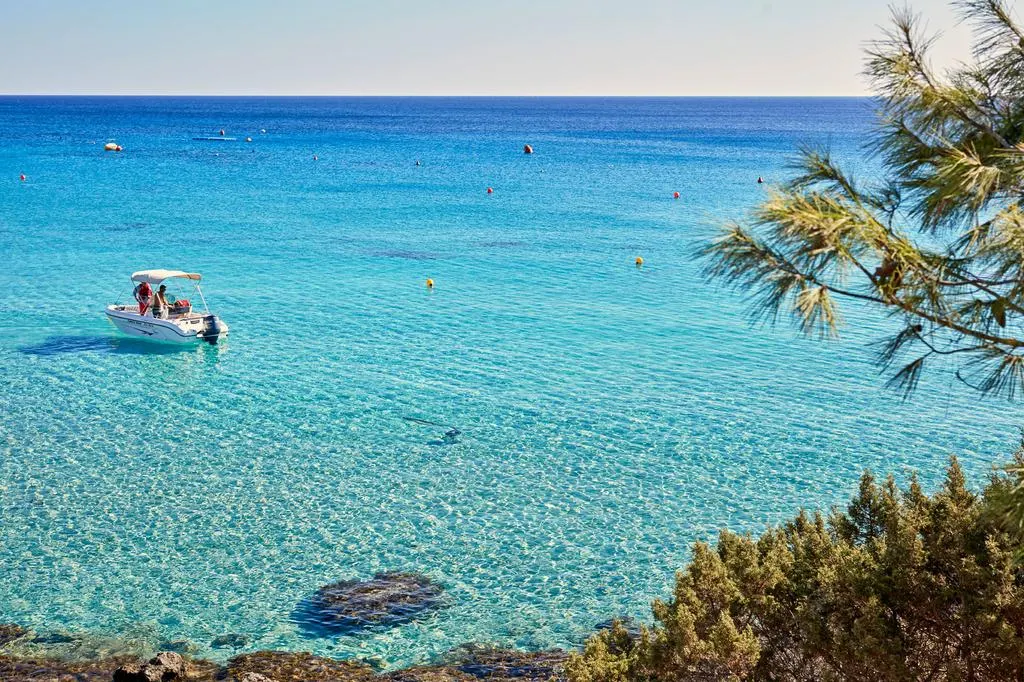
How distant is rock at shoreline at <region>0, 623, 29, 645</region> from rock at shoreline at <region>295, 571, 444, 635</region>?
320cm

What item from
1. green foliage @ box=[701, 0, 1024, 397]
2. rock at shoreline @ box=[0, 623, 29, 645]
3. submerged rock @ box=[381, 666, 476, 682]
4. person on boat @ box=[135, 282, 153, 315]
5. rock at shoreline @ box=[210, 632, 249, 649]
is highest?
green foliage @ box=[701, 0, 1024, 397]

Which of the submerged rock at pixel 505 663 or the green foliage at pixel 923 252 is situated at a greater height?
the green foliage at pixel 923 252

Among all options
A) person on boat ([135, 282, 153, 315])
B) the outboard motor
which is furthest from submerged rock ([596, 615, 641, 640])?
person on boat ([135, 282, 153, 315])

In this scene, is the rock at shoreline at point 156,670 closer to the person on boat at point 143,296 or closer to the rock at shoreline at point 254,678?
the rock at shoreline at point 254,678

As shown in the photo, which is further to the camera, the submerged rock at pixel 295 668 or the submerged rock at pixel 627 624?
the submerged rock at pixel 627 624

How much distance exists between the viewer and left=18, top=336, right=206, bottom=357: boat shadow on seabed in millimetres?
23562

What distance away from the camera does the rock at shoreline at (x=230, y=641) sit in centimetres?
1110

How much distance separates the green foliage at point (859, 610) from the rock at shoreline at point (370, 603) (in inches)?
150

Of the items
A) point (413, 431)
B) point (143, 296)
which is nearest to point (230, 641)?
point (413, 431)

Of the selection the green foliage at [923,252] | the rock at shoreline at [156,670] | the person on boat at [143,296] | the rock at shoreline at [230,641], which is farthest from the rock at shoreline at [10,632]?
the person on boat at [143,296]

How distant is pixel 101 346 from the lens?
24125 mm

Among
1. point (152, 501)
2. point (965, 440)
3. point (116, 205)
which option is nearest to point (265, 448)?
point (152, 501)

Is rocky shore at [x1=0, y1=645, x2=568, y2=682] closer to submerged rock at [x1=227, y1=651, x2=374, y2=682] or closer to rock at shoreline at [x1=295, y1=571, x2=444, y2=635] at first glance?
submerged rock at [x1=227, y1=651, x2=374, y2=682]

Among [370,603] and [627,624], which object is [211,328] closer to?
[370,603]
